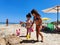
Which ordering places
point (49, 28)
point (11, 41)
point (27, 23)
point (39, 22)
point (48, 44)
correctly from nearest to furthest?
point (11, 41) → point (48, 44) → point (39, 22) → point (27, 23) → point (49, 28)

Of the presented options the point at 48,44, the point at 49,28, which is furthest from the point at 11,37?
the point at 49,28

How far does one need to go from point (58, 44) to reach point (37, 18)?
1662 mm

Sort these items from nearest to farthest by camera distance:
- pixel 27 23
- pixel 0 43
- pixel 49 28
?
1. pixel 0 43
2. pixel 27 23
3. pixel 49 28

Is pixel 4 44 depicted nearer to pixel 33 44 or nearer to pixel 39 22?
pixel 33 44

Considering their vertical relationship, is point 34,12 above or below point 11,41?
above

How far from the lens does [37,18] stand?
896 cm

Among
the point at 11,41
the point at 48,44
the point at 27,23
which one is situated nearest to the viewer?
the point at 11,41

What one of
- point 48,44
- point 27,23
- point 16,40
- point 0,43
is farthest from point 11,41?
point 27,23

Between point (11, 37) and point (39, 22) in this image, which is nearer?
point (11, 37)

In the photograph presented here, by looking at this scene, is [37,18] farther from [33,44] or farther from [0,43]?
[0,43]

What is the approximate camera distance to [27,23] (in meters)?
10.3

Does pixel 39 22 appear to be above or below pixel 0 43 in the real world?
above

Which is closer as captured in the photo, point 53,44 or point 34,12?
point 53,44

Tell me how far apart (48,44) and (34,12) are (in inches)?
70.1
